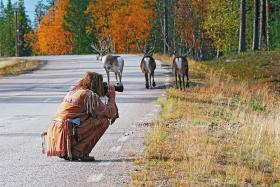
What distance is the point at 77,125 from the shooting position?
10695 millimetres

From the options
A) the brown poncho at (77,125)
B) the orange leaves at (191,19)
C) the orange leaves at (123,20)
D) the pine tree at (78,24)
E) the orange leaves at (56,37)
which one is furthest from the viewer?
the orange leaves at (56,37)

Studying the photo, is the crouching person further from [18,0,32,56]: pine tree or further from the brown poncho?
[18,0,32,56]: pine tree

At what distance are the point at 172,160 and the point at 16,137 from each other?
434 cm

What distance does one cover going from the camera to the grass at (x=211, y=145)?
30.0ft

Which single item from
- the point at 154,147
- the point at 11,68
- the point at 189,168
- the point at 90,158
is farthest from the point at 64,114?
the point at 11,68

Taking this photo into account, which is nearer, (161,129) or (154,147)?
(154,147)

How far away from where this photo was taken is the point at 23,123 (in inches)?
634

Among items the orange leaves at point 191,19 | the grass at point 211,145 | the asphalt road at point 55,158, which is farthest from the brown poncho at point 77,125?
the orange leaves at point 191,19

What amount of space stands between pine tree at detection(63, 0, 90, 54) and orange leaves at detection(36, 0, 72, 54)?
5.62ft

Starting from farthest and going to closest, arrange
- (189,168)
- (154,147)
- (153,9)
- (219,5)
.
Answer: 1. (153,9)
2. (219,5)
3. (154,147)
4. (189,168)

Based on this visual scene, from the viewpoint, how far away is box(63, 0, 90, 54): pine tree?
3898 inches

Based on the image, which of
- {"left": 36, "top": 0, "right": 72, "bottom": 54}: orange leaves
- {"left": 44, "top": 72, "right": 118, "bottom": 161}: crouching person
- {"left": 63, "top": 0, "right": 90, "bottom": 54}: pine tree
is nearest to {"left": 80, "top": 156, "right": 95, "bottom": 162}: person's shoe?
{"left": 44, "top": 72, "right": 118, "bottom": 161}: crouching person

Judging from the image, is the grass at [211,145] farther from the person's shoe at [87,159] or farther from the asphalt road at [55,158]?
the person's shoe at [87,159]

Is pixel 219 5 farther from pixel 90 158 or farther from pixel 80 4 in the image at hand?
pixel 90 158
